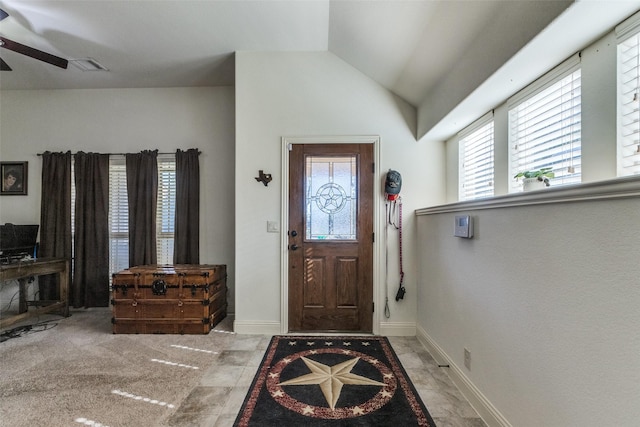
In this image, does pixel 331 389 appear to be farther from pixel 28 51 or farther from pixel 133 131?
pixel 133 131

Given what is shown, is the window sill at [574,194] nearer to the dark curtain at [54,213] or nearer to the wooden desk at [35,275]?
the wooden desk at [35,275]

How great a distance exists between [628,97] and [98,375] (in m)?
3.64

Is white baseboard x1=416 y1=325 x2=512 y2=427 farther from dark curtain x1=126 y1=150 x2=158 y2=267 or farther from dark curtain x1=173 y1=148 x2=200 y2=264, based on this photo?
dark curtain x1=126 y1=150 x2=158 y2=267

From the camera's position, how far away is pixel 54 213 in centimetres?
376

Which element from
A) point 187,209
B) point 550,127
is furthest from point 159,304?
point 550,127

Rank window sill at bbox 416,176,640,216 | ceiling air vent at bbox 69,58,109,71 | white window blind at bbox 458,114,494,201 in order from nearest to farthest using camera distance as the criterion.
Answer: window sill at bbox 416,176,640,216, white window blind at bbox 458,114,494,201, ceiling air vent at bbox 69,58,109,71

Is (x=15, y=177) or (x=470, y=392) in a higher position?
(x=15, y=177)

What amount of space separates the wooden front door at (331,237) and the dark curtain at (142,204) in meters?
1.94

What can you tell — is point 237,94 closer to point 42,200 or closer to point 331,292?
point 331,292

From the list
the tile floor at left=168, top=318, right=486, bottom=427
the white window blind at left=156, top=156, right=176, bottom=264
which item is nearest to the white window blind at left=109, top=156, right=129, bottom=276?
the white window blind at left=156, top=156, right=176, bottom=264

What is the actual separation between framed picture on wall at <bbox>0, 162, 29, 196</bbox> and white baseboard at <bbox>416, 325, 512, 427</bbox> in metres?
5.43

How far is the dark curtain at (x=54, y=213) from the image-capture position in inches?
147

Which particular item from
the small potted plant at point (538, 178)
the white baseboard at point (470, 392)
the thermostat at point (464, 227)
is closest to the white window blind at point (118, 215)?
the white baseboard at point (470, 392)

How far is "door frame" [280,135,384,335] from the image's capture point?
120 inches
